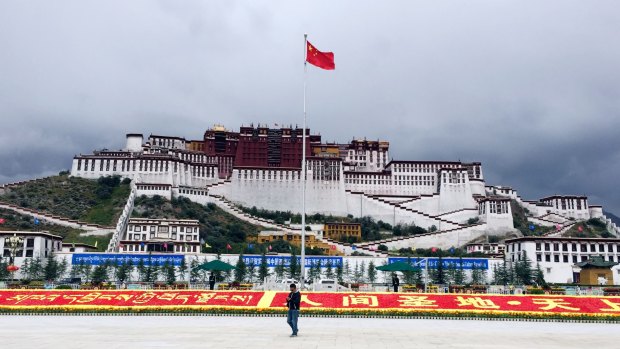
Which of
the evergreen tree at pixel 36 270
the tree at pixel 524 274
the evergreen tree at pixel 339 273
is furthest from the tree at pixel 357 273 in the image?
the evergreen tree at pixel 36 270

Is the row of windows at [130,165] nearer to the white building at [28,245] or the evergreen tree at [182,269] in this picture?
the white building at [28,245]

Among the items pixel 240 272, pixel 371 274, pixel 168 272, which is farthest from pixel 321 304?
pixel 168 272

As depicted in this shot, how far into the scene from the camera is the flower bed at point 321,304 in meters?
23.5

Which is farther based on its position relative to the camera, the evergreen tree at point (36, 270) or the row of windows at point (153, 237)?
the row of windows at point (153, 237)

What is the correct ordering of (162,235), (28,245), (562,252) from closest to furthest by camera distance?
(28,245)
(562,252)
(162,235)

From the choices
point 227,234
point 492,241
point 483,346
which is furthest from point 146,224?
point 483,346

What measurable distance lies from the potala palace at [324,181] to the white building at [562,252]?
2172 cm

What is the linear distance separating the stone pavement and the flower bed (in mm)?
1909

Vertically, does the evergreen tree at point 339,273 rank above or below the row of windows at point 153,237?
below

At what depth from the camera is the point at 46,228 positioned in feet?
240

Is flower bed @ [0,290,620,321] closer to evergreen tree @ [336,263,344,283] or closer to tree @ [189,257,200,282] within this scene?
tree @ [189,257,200,282]

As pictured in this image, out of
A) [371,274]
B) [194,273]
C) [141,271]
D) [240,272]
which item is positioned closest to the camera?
[240,272]

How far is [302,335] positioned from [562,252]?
5557 cm

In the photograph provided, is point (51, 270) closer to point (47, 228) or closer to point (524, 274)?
point (47, 228)
